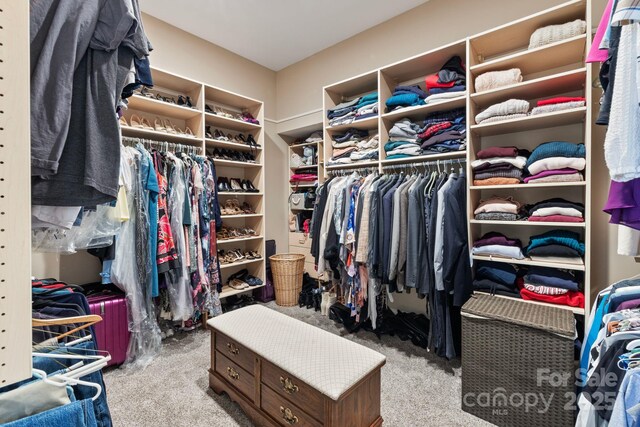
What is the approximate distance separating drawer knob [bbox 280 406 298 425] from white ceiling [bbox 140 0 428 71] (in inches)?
123

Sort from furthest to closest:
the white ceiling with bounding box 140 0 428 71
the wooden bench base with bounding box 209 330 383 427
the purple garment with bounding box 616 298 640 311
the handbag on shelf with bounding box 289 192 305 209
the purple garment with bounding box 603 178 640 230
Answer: the handbag on shelf with bounding box 289 192 305 209, the white ceiling with bounding box 140 0 428 71, the wooden bench base with bounding box 209 330 383 427, the purple garment with bounding box 616 298 640 311, the purple garment with bounding box 603 178 640 230

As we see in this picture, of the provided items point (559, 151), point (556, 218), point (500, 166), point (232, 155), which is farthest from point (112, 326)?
point (559, 151)

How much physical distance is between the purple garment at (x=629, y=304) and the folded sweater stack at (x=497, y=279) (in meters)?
0.84

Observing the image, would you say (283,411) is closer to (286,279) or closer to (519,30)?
(286,279)

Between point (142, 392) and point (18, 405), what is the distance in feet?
5.09

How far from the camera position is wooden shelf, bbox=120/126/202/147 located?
251 cm

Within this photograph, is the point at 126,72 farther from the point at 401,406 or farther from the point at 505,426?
the point at 505,426

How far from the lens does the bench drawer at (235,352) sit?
1602 mm

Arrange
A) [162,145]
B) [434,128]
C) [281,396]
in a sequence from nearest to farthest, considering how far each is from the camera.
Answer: [281,396] < [434,128] < [162,145]

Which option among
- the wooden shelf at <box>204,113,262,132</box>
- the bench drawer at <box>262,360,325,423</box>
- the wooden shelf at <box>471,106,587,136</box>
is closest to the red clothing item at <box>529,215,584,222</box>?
the wooden shelf at <box>471,106,587,136</box>

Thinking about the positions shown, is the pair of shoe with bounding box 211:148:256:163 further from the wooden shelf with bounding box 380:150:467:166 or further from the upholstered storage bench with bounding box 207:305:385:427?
the upholstered storage bench with bounding box 207:305:385:427

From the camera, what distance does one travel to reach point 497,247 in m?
2.02

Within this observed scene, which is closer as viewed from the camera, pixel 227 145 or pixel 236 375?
pixel 236 375

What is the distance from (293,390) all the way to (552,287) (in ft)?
5.52
